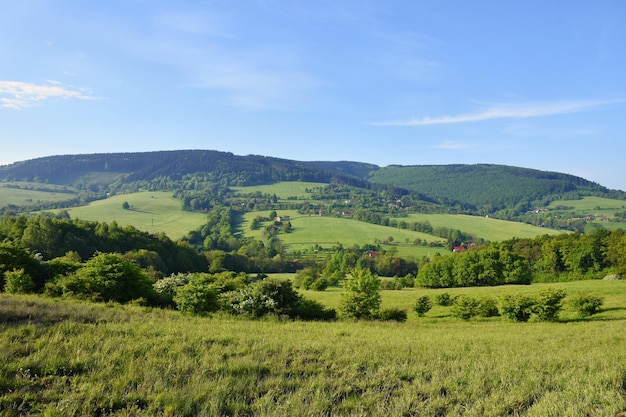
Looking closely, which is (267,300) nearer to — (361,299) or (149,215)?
(361,299)

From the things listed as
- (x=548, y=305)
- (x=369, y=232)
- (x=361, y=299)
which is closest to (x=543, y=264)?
(x=548, y=305)

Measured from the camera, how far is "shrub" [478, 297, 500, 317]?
3388cm

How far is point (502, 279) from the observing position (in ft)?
235

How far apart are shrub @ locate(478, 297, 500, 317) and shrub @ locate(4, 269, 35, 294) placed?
116 feet

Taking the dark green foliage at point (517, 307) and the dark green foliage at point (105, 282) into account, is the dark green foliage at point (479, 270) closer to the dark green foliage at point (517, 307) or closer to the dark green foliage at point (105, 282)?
the dark green foliage at point (517, 307)

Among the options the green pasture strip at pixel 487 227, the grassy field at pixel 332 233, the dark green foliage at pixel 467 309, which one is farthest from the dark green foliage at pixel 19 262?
the green pasture strip at pixel 487 227

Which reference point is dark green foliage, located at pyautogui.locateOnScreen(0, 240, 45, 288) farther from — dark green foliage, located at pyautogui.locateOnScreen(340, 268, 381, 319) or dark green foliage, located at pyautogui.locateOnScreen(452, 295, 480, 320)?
dark green foliage, located at pyautogui.locateOnScreen(452, 295, 480, 320)

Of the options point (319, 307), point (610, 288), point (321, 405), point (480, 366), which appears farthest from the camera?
point (610, 288)

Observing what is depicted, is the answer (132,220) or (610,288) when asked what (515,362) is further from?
(132,220)

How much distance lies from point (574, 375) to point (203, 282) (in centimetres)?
2065

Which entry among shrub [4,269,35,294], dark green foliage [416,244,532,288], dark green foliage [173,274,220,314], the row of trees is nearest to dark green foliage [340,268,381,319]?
dark green foliage [173,274,220,314]

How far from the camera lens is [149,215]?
16512cm

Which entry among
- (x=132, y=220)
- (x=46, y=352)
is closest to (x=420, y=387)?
(x=46, y=352)

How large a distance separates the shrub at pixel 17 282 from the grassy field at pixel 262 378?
45.6 feet
